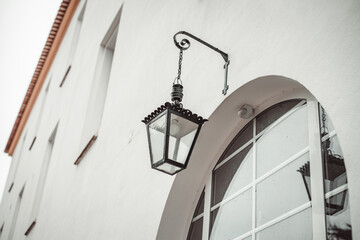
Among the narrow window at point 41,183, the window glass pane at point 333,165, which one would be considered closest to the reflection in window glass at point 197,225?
the window glass pane at point 333,165

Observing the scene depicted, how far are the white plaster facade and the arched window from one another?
0.12 meters

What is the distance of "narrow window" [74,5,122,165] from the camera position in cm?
668

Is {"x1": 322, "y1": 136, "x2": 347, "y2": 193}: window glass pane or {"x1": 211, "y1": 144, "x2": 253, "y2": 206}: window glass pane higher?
{"x1": 211, "y1": 144, "x2": 253, "y2": 206}: window glass pane

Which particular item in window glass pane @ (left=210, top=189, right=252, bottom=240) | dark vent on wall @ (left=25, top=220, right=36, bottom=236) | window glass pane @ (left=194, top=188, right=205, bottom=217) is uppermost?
dark vent on wall @ (left=25, top=220, right=36, bottom=236)

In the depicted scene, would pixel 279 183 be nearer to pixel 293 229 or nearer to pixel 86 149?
pixel 293 229

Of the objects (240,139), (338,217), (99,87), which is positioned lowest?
(338,217)

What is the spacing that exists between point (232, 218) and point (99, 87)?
4.55 meters

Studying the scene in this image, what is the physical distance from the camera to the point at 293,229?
2.47 meters

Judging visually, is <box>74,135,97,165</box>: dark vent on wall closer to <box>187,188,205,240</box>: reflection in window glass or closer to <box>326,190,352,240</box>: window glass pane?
<box>187,188,205,240</box>: reflection in window glass

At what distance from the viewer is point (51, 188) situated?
765cm

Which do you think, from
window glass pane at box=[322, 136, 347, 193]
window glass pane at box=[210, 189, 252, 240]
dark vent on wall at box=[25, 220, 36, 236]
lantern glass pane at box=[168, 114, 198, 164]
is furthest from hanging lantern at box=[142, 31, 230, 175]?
dark vent on wall at box=[25, 220, 36, 236]

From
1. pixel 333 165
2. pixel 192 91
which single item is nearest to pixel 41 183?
pixel 192 91

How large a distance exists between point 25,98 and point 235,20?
13869mm

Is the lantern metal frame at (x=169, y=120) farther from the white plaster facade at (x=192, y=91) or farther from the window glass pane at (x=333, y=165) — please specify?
the window glass pane at (x=333, y=165)
